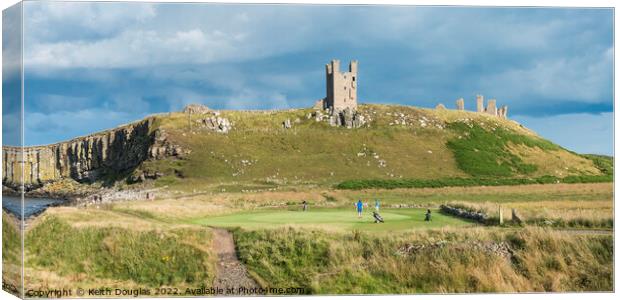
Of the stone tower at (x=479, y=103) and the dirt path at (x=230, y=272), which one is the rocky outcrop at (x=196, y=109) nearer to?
the stone tower at (x=479, y=103)

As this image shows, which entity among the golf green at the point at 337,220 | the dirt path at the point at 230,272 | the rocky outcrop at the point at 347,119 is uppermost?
the rocky outcrop at the point at 347,119

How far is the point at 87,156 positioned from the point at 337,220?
2659 centimetres

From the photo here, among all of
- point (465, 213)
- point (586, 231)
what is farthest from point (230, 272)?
point (465, 213)

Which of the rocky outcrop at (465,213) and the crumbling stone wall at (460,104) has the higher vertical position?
the crumbling stone wall at (460,104)

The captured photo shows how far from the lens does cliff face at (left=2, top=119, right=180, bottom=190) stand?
22.5 meters

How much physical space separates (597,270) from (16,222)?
18.6m

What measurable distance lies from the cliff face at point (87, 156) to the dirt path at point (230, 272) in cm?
669

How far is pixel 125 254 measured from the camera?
78.3ft

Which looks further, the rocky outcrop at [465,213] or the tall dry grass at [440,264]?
the rocky outcrop at [465,213]

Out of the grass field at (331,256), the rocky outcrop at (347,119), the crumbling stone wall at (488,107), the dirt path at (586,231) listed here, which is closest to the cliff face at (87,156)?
the grass field at (331,256)

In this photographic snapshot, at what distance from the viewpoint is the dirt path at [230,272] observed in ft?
74.4

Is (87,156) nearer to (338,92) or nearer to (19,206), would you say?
(19,206)

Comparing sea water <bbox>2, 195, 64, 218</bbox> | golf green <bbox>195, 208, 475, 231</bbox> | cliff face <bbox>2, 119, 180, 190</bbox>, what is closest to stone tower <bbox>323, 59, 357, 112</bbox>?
cliff face <bbox>2, 119, 180, 190</bbox>

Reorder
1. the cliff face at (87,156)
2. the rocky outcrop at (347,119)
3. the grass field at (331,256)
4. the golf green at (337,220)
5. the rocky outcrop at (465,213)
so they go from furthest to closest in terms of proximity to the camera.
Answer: the rocky outcrop at (347,119)
the rocky outcrop at (465,213)
the golf green at (337,220)
the grass field at (331,256)
the cliff face at (87,156)
